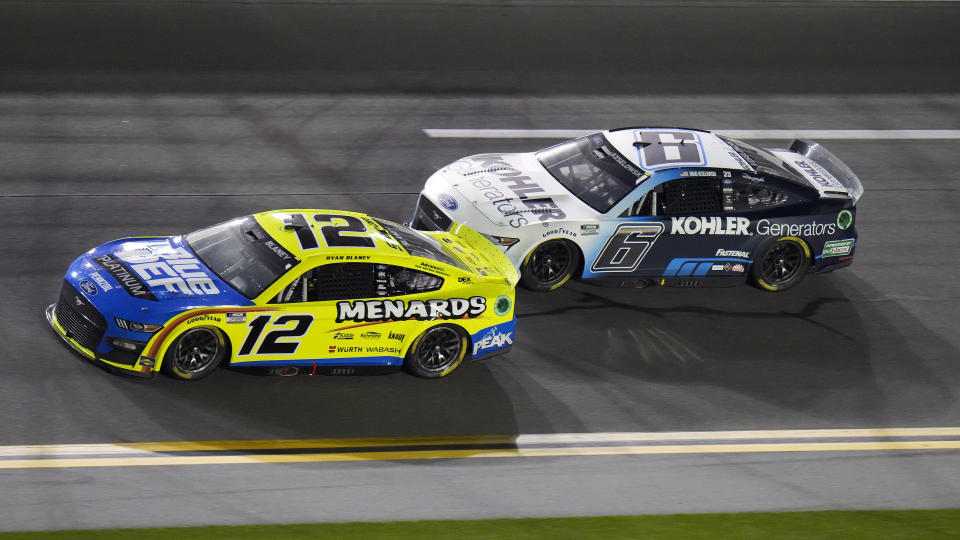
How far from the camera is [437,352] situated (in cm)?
1112

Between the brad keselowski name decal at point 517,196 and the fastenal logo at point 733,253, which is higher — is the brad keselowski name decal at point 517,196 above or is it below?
above

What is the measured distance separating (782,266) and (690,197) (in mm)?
1466

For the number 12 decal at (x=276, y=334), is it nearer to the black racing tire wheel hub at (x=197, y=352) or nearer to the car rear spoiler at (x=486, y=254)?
the black racing tire wheel hub at (x=197, y=352)

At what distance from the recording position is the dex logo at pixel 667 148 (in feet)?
43.4

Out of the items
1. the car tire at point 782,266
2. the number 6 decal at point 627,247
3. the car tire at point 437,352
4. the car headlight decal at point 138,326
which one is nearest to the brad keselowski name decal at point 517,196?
the number 6 decal at point 627,247

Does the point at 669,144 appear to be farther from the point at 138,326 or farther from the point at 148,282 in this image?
the point at 138,326

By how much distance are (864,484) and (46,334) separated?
7444mm

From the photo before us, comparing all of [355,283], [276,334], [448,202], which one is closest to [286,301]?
[276,334]

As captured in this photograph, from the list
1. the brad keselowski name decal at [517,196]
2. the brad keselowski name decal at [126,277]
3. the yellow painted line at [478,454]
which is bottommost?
the yellow painted line at [478,454]

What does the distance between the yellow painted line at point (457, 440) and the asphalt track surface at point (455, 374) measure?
0.09 meters

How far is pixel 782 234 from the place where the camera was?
43.8 ft

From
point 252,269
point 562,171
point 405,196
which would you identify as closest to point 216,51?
point 405,196

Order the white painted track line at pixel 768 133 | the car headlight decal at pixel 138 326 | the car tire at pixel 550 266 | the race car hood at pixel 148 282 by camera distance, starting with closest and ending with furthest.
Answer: the car headlight decal at pixel 138 326
the race car hood at pixel 148 282
the car tire at pixel 550 266
the white painted track line at pixel 768 133

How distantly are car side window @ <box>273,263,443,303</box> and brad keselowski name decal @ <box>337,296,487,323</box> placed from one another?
85 mm
